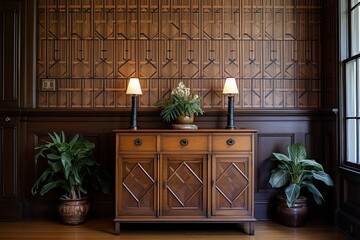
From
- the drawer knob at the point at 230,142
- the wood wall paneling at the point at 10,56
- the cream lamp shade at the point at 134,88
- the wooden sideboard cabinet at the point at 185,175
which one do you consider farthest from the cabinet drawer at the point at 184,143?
the wood wall paneling at the point at 10,56

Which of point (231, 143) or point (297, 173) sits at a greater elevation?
point (231, 143)

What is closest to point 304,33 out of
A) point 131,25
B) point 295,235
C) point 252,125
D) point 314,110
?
point 314,110

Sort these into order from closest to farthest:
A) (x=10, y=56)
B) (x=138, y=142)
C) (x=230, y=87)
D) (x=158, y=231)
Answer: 1. (x=138, y=142)
2. (x=158, y=231)
3. (x=230, y=87)
4. (x=10, y=56)

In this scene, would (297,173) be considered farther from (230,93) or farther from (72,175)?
(72,175)

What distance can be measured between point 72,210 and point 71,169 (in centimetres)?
46

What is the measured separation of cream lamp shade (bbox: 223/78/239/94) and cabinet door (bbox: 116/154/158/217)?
1.10 m

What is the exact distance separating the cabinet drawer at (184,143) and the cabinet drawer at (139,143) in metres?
0.10

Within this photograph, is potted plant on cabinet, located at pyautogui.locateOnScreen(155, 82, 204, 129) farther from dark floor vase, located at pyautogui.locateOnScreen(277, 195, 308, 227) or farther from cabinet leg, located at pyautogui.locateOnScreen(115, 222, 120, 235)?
dark floor vase, located at pyautogui.locateOnScreen(277, 195, 308, 227)

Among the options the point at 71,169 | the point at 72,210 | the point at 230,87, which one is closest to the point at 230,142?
the point at 230,87

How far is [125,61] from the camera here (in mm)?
4059

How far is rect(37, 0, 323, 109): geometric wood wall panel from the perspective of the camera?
4055mm

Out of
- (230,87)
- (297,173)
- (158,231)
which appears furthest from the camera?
(230,87)

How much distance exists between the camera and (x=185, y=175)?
3.47m

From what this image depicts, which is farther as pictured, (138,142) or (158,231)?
(158,231)
